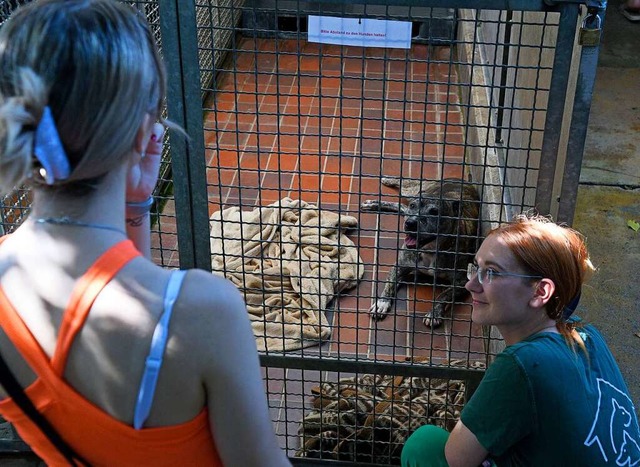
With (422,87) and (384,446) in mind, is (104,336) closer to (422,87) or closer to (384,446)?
(384,446)

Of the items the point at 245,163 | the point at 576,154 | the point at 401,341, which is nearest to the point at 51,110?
the point at 576,154

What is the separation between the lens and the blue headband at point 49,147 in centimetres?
123

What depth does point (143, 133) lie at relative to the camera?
1333 millimetres

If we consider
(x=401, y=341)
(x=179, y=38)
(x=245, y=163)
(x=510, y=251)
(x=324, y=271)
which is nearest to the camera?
(x=510, y=251)

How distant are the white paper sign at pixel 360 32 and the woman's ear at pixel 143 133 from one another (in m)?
1.20

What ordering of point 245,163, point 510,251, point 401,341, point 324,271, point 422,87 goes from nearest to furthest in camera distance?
1. point 510,251
2. point 401,341
3. point 324,271
4. point 245,163
5. point 422,87

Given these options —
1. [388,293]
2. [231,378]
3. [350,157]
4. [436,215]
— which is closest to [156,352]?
[231,378]

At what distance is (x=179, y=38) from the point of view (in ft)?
8.15

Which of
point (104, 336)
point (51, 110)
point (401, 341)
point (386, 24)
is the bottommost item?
point (401, 341)

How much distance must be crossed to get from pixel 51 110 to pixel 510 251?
1459 mm

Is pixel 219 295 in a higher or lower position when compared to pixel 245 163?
higher

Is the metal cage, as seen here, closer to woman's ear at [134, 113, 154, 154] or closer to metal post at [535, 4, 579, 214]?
metal post at [535, 4, 579, 214]

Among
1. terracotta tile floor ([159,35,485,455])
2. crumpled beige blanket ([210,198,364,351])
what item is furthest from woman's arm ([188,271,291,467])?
crumpled beige blanket ([210,198,364,351])

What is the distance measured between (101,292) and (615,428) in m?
1.49
